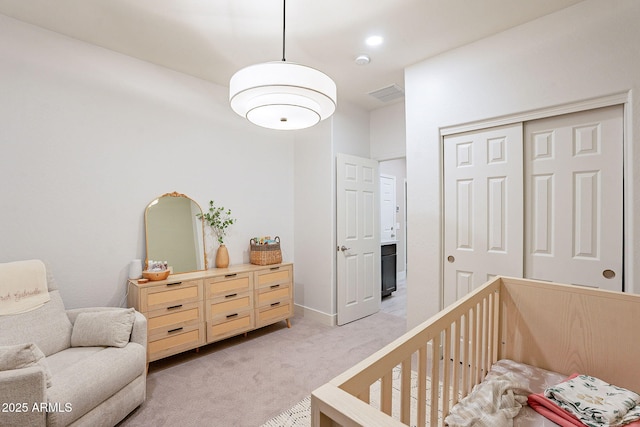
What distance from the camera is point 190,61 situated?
2738mm

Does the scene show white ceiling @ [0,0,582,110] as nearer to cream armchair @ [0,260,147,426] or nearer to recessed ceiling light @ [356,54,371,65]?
recessed ceiling light @ [356,54,371,65]

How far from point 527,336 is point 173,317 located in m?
2.53

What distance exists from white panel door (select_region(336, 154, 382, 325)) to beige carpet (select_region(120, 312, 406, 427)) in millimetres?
347

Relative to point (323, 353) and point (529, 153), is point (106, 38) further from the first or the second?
point (529, 153)

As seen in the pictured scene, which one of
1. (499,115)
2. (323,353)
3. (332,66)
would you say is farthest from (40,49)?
(499,115)

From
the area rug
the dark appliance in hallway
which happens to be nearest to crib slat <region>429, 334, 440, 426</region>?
the area rug

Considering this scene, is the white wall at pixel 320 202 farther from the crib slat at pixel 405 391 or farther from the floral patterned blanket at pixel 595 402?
the crib slat at pixel 405 391

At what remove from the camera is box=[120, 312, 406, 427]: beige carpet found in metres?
1.90

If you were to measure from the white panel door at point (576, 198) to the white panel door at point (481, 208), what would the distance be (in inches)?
3.7

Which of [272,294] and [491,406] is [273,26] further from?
[491,406]

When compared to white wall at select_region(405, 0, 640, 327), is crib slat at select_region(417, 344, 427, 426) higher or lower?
lower

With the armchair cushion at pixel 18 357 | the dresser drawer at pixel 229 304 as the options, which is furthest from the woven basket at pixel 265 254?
the armchair cushion at pixel 18 357

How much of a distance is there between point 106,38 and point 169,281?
2009 millimetres

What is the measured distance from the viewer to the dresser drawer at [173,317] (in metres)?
2.38
